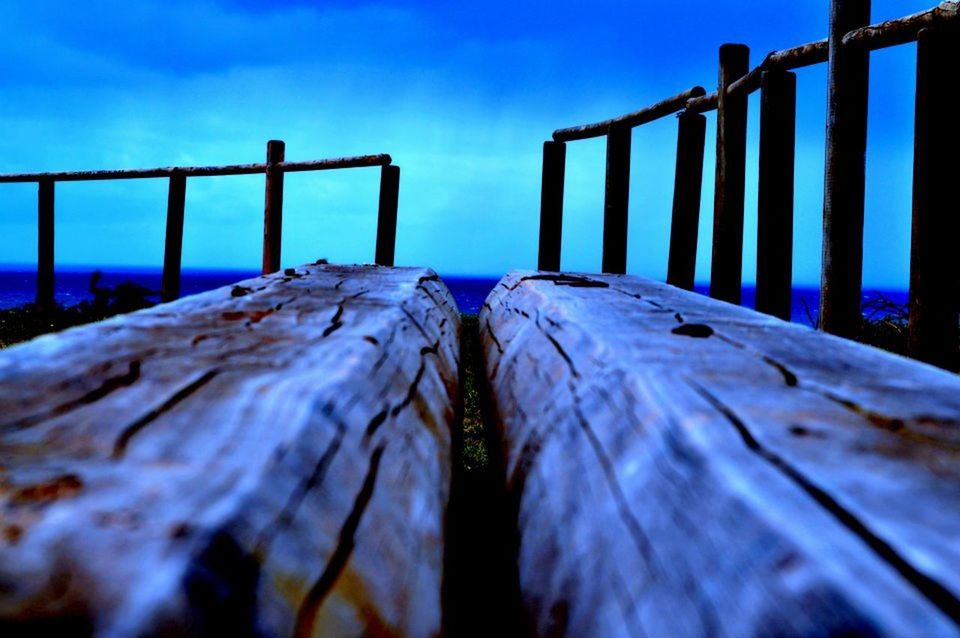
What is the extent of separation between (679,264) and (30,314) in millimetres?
6899

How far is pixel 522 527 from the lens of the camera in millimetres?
1007

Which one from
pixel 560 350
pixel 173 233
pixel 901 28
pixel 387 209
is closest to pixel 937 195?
pixel 901 28

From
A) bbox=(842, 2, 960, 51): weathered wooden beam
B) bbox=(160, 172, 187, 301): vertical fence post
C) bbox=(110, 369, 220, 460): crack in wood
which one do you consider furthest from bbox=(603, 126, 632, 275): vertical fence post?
bbox=(160, 172, 187, 301): vertical fence post

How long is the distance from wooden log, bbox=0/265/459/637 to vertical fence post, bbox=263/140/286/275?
603cm

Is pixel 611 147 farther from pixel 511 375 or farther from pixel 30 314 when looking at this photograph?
pixel 30 314

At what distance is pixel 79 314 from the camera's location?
6.52 metres

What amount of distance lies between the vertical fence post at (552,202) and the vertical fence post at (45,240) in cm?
640

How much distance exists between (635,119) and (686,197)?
720mm

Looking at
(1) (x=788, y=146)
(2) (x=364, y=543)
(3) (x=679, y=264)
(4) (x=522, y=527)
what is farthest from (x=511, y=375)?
(3) (x=679, y=264)

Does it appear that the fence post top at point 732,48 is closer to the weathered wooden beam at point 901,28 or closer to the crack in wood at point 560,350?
the weathered wooden beam at point 901,28

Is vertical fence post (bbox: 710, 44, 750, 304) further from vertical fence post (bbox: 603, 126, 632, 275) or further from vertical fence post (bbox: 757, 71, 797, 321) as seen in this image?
vertical fence post (bbox: 603, 126, 632, 275)

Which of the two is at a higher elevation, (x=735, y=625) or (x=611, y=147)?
(x=611, y=147)

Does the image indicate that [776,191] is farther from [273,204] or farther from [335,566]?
[273,204]

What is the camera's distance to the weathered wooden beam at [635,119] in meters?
4.52
